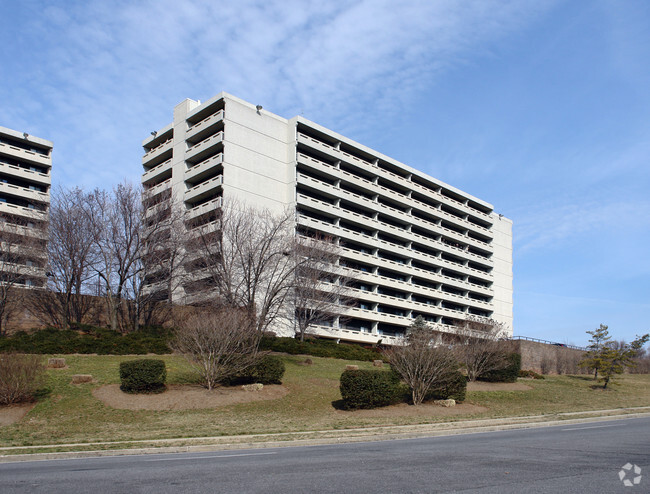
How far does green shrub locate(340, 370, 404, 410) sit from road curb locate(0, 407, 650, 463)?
3979 mm

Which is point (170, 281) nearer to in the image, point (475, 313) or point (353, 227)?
point (353, 227)

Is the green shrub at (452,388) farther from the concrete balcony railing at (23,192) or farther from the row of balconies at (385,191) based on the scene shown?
the concrete balcony railing at (23,192)

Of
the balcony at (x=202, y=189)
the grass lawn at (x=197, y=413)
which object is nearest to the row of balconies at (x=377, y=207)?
the balcony at (x=202, y=189)

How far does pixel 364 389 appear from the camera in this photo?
Result: 22641 mm

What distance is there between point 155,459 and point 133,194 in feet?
107

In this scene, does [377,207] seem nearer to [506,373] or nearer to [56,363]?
[506,373]

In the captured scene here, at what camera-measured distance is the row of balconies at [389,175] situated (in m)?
59.8

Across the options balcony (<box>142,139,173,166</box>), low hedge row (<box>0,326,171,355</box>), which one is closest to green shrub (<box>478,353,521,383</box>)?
low hedge row (<box>0,326,171,355</box>)

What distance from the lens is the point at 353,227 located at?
214 feet

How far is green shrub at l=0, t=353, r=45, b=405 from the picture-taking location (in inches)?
777

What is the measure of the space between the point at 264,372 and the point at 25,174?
2086 inches

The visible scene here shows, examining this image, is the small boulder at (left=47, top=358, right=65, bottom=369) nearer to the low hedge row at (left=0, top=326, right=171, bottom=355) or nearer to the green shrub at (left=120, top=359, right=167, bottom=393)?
the low hedge row at (left=0, top=326, right=171, bottom=355)

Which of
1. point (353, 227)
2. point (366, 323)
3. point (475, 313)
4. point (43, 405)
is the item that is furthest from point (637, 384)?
point (43, 405)

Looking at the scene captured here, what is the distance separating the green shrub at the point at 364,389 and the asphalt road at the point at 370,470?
29.6 ft
